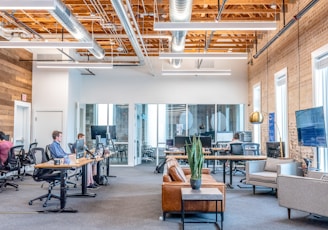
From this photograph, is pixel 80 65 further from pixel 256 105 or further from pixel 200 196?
pixel 200 196

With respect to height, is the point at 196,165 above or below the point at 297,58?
below

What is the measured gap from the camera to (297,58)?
23.6 feet

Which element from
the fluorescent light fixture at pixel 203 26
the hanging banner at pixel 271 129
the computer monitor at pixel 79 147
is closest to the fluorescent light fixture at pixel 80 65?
the computer monitor at pixel 79 147

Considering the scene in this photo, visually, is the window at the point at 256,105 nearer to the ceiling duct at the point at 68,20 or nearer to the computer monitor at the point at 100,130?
the computer monitor at the point at 100,130

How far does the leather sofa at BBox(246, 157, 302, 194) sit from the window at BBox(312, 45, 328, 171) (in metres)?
0.45

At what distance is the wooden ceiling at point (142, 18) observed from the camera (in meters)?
7.38

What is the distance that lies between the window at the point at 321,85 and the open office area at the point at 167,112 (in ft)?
0.06

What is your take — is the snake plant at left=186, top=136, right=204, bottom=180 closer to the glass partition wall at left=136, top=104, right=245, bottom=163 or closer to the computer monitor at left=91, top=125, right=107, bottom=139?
the computer monitor at left=91, top=125, right=107, bottom=139

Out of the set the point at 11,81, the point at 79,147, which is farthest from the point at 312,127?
the point at 11,81

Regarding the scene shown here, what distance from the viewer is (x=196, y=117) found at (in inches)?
480

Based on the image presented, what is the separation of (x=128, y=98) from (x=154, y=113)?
109 centimetres

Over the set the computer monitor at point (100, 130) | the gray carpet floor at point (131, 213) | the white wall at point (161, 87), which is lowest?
the gray carpet floor at point (131, 213)

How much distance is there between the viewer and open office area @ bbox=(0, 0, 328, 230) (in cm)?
494

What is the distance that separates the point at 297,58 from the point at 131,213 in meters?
4.73
